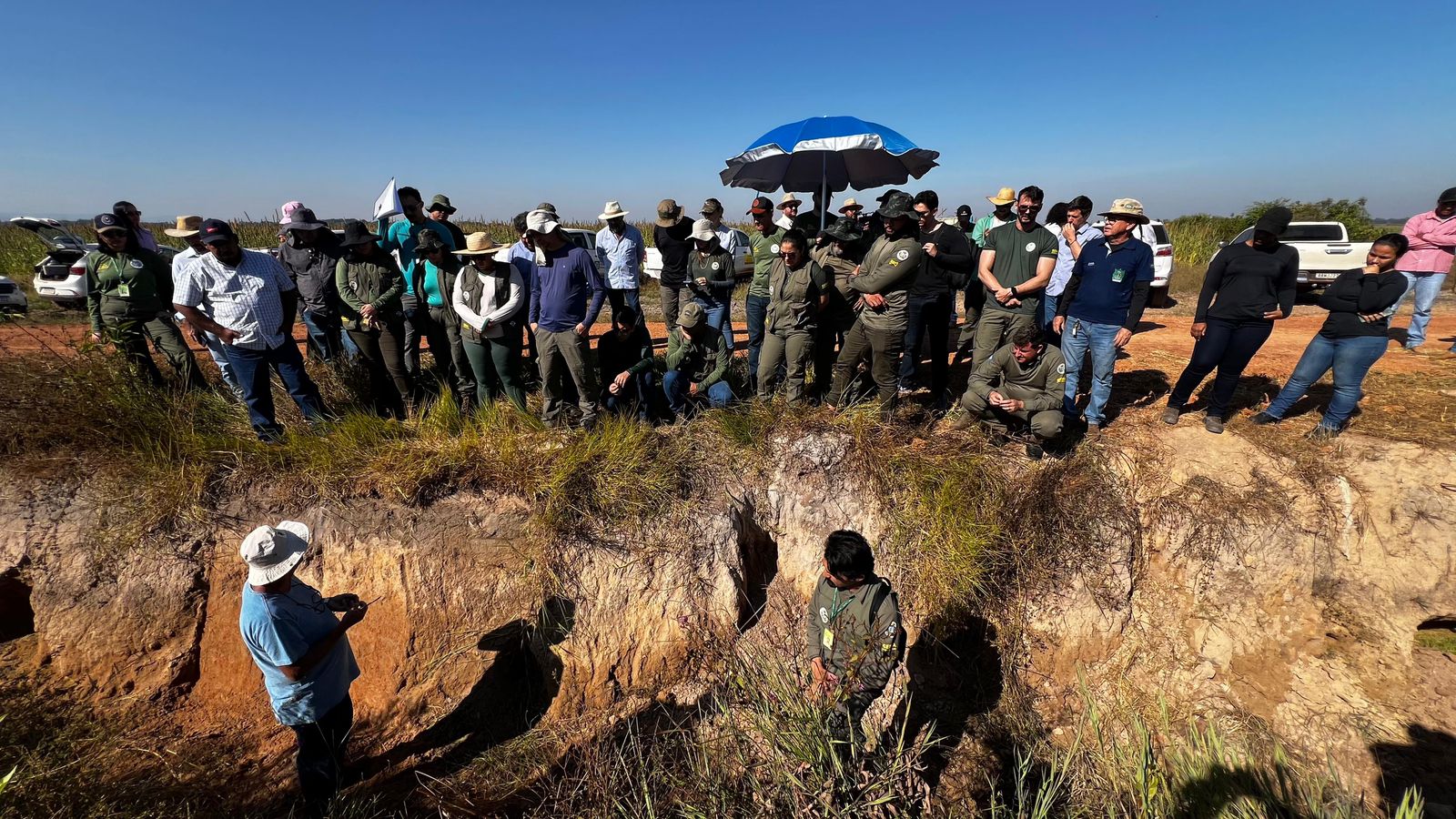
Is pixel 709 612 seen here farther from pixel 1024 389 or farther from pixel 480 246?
pixel 480 246

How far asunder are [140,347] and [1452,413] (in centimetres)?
1107

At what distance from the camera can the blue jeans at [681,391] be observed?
4.62 metres

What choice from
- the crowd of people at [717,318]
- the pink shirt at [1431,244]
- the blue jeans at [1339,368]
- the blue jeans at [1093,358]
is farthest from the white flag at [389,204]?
the pink shirt at [1431,244]

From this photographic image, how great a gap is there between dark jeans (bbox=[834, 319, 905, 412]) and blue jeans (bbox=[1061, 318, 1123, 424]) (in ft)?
4.25

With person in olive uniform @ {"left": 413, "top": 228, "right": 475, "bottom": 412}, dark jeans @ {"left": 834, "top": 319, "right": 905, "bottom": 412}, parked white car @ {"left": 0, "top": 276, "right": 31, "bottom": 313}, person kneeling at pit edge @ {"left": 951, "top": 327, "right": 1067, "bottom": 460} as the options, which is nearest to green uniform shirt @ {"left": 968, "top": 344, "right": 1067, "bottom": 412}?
person kneeling at pit edge @ {"left": 951, "top": 327, "right": 1067, "bottom": 460}

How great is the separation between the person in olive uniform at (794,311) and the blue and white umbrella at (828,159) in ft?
6.02

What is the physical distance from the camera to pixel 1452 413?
4.55 meters

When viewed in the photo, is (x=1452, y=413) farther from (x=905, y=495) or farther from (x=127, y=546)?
(x=127, y=546)

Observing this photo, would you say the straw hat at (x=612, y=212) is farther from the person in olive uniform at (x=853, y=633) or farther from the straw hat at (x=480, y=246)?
the person in olive uniform at (x=853, y=633)

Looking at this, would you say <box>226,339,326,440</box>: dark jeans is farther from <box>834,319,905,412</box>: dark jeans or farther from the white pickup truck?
the white pickup truck

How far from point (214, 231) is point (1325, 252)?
1621cm

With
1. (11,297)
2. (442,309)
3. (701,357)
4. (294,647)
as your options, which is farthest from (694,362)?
(11,297)

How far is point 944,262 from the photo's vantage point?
4.94 meters

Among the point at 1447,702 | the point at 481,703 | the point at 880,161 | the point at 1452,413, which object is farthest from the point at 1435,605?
the point at 481,703
